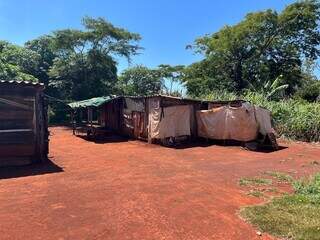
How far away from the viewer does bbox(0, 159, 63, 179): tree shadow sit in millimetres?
10695

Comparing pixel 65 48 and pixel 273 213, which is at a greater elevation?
pixel 65 48

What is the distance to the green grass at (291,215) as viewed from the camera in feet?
19.1

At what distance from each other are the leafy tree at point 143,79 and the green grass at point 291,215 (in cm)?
3501

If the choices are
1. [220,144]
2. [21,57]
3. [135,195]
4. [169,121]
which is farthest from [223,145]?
[21,57]

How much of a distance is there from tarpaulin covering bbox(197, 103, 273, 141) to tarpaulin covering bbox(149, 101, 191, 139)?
1064mm

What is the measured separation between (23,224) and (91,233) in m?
1.26

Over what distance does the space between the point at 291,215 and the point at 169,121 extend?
1219 cm

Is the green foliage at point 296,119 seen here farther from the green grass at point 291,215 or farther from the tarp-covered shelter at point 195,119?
the green grass at point 291,215

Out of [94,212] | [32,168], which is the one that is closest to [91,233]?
[94,212]

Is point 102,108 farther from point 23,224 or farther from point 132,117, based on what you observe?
point 23,224

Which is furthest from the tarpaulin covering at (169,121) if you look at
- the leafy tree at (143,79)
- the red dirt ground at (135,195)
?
the leafy tree at (143,79)

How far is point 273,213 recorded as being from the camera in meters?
6.75

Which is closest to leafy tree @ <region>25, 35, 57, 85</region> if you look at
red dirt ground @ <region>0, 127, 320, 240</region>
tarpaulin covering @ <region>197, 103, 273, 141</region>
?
tarpaulin covering @ <region>197, 103, 273, 141</region>

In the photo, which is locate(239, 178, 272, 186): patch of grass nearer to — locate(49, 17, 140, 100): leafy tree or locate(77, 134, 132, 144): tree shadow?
locate(77, 134, 132, 144): tree shadow
